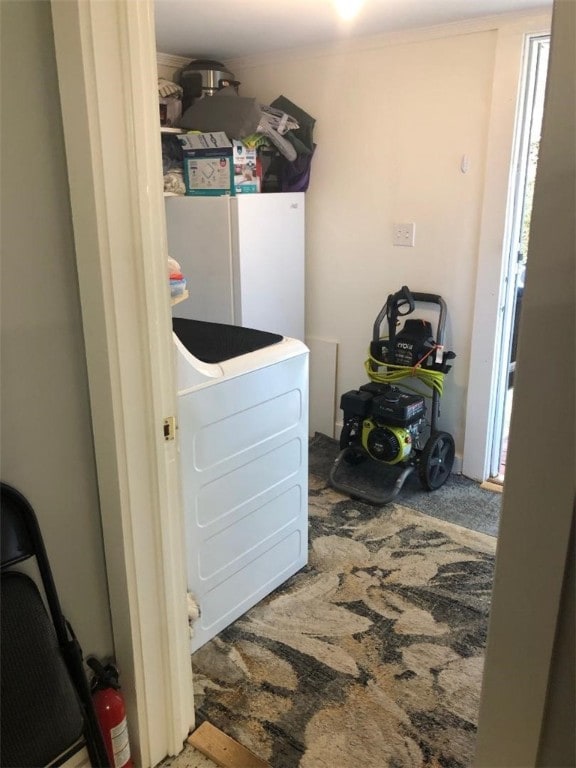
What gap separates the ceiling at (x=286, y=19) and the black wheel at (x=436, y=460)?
6.20 ft

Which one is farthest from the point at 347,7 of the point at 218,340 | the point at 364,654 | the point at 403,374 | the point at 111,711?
the point at 111,711

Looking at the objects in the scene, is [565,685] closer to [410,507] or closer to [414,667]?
[414,667]

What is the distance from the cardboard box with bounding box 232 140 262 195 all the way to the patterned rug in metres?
1.77

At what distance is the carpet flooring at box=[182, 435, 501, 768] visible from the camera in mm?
1754

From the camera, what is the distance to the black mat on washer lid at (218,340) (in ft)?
6.82

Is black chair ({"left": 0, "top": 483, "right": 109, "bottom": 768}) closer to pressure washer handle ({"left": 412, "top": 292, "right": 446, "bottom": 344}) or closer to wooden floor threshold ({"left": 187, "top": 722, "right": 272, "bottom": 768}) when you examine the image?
wooden floor threshold ({"left": 187, "top": 722, "right": 272, "bottom": 768})

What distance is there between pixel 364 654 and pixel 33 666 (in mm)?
1221

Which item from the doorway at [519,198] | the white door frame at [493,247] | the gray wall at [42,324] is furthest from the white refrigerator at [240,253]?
the gray wall at [42,324]

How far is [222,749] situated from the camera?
5.60 feet

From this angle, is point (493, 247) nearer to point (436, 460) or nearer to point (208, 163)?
point (436, 460)

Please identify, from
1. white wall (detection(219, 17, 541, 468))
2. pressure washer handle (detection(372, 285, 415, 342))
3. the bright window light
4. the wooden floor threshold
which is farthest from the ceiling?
the wooden floor threshold

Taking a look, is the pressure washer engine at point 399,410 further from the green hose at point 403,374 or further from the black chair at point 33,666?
the black chair at point 33,666

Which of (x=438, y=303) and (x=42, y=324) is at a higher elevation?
(x=42, y=324)

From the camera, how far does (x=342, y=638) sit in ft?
7.06
